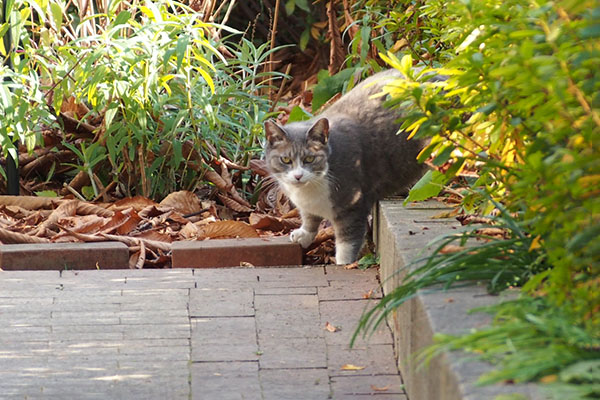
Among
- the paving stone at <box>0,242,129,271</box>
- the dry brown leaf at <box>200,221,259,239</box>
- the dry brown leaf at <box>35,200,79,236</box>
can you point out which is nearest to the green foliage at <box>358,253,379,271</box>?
the dry brown leaf at <box>200,221,259,239</box>

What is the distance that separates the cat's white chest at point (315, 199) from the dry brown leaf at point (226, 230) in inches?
13.7

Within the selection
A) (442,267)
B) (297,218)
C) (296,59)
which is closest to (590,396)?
(442,267)

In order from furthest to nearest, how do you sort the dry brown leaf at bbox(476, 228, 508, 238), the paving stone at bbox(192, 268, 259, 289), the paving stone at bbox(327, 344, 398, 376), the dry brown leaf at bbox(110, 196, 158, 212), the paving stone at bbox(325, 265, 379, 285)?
the dry brown leaf at bbox(110, 196, 158, 212), the paving stone at bbox(325, 265, 379, 285), the paving stone at bbox(192, 268, 259, 289), the paving stone at bbox(327, 344, 398, 376), the dry brown leaf at bbox(476, 228, 508, 238)

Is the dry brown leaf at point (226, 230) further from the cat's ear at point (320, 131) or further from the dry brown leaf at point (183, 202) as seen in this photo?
the cat's ear at point (320, 131)

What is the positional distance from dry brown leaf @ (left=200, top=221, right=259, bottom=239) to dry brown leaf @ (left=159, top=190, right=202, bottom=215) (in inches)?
20.3

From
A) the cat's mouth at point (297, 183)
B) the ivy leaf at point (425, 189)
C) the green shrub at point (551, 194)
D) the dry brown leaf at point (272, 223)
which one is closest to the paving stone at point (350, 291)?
the ivy leaf at point (425, 189)

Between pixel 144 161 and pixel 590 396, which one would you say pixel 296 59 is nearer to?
pixel 144 161

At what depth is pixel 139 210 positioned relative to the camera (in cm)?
523

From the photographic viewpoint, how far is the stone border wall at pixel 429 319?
1875 millimetres

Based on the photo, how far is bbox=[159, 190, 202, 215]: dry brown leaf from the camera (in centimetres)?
536

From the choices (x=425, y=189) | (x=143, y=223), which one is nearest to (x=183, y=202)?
(x=143, y=223)

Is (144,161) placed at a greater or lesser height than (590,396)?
lesser

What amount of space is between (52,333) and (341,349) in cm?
112

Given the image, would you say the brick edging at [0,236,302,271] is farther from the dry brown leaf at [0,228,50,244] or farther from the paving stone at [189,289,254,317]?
the paving stone at [189,289,254,317]
